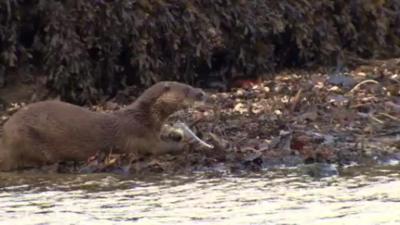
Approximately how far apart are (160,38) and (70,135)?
2.92 meters

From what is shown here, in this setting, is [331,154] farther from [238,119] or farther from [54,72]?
[54,72]

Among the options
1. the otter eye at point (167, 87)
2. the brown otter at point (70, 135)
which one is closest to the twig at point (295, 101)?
the otter eye at point (167, 87)

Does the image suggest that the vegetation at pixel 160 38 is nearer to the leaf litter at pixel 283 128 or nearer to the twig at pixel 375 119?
the leaf litter at pixel 283 128

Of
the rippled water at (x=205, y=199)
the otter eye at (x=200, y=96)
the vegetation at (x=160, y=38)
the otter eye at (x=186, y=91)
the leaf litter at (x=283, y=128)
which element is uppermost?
the vegetation at (x=160, y=38)

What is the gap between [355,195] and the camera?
708cm

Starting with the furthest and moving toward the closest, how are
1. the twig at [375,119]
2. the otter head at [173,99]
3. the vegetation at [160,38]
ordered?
the vegetation at [160,38], the twig at [375,119], the otter head at [173,99]

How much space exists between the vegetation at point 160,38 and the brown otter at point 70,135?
1.98 meters

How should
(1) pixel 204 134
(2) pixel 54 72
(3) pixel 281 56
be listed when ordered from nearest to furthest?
(1) pixel 204 134 < (2) pixel 54 72 < (3) pixel 281 56

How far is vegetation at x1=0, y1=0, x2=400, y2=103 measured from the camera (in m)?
11.0

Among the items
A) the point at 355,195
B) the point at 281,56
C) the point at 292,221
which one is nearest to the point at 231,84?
the point at 281,56

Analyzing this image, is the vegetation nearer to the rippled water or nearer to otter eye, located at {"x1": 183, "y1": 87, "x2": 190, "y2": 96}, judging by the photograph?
otter eye, located at {"x1": 183, "y1": 87, "x2": 190, "y2": 96}

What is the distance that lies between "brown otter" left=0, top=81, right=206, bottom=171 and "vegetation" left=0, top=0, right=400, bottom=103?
1.98 meters

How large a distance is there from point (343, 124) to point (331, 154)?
114cm

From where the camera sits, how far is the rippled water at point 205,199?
6.51m
